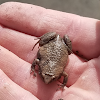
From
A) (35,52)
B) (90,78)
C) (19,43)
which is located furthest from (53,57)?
(19,43)

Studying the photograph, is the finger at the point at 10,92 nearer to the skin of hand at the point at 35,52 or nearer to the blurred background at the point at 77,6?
the skin of hand at the point at 35,52

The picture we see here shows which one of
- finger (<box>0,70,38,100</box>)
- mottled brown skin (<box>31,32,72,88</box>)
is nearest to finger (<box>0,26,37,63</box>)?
mottled brown skin (<box>31,32,72,88</box>)

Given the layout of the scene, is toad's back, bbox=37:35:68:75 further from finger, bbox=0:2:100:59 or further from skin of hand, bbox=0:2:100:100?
finger, bbox=0:2:100:59

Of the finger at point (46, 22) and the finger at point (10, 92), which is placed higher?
the finger at point (46, 22)

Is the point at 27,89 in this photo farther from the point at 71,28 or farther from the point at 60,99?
the point at 71,28

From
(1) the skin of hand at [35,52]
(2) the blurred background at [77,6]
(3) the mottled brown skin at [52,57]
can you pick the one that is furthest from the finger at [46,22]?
(2) the blurred background at [77,6]

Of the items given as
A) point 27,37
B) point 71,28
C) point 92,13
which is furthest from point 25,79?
point 92,13
